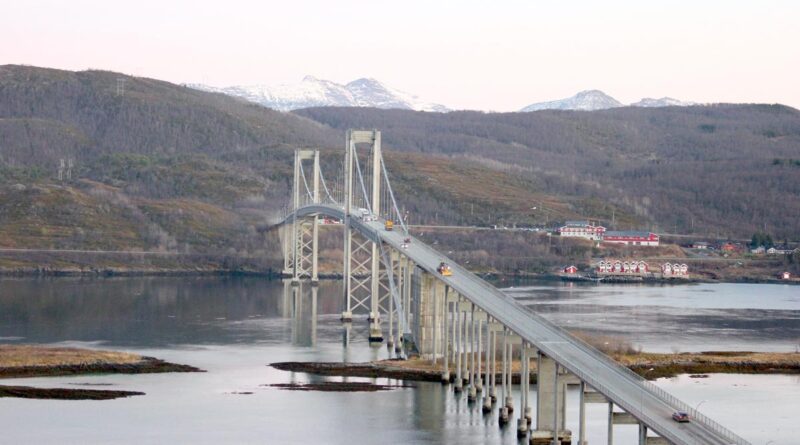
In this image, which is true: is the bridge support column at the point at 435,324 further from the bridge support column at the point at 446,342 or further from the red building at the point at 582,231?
the red building at the point at 582,231

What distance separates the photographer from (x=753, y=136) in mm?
199875

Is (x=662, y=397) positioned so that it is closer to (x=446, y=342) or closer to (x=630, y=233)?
(x=446, y=342)

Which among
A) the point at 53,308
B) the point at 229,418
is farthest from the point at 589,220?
the point at 229,418

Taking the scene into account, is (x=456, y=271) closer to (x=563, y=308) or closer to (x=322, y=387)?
(x=322, y=387)

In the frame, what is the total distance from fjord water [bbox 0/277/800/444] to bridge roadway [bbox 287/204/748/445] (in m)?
2.09

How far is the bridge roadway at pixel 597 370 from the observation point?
88.1ft

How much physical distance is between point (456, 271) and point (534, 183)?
321ft

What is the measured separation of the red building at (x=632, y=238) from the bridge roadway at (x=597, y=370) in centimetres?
6824

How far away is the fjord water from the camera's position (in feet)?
119

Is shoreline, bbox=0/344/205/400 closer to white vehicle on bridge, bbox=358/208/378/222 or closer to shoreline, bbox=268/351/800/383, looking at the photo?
shoreline, bbox=268/351/800/383

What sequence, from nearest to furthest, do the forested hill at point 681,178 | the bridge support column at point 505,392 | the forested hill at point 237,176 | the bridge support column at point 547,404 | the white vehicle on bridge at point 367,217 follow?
the bridge support column at point 547,404, the bridge support column at point 505,392, the white vehicle on bridge at point 367,217, the forested hill at point 237,176, the forested hill at point 681,178

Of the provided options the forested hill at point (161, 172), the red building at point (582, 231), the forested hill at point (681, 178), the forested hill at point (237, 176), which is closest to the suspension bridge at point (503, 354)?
the forested hill at point (161, 172)

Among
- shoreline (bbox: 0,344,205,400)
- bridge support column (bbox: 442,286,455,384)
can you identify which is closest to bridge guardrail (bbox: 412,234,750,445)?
bridge support column (bbox: 442,286,455,384)

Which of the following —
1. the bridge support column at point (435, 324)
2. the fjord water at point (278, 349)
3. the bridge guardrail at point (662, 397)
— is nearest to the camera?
the bridge guardrail at point (662, 397)
